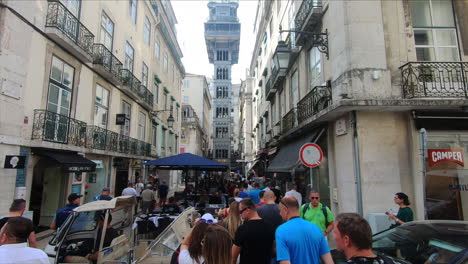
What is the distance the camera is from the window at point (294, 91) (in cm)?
1345

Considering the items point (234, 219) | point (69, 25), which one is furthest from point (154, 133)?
point (234, 219)

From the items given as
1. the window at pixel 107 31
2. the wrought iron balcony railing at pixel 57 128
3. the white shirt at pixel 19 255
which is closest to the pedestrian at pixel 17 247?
the white shirt at pixel 19 255

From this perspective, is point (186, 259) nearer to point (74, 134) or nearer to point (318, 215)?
point (318, 215)

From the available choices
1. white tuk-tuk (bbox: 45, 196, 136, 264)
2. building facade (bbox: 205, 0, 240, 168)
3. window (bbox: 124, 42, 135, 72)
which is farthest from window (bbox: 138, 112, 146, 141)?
building facade (bbox: 205, 0, 240, 168)

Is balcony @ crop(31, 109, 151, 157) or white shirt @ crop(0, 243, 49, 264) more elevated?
balcony @ crop(31, 109, 151, 157)

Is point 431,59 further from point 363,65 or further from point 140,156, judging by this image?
point 140,156

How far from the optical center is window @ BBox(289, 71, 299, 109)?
530 inches

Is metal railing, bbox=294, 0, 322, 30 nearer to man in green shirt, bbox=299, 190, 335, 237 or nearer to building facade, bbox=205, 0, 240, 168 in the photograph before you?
man in green shirt, bbox=299, 190, 335, 237

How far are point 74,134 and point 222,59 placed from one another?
202ft

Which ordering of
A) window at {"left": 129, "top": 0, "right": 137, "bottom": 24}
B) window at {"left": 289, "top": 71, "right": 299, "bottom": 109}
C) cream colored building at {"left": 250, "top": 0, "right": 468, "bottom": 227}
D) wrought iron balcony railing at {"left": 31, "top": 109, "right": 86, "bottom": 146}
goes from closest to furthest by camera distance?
1. cream colored building at {"left": 250, "top": 0, "right": 468, "bottom": 227}
2. wrought iron balcony railing at {"left": 31, "top": 109, "right": 86, "bottom": 146}
3. window at {"left": 289, "top": 71, "right": 299, "bottom": 109}
4. window at {"left": 129, "top": 0, "right": 137, "bottom": 24}

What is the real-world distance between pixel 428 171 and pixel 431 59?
3599mm

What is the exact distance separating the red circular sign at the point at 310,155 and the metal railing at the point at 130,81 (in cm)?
1285

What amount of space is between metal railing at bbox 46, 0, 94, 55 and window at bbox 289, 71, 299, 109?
33.0 ft

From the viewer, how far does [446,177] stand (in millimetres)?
7191
